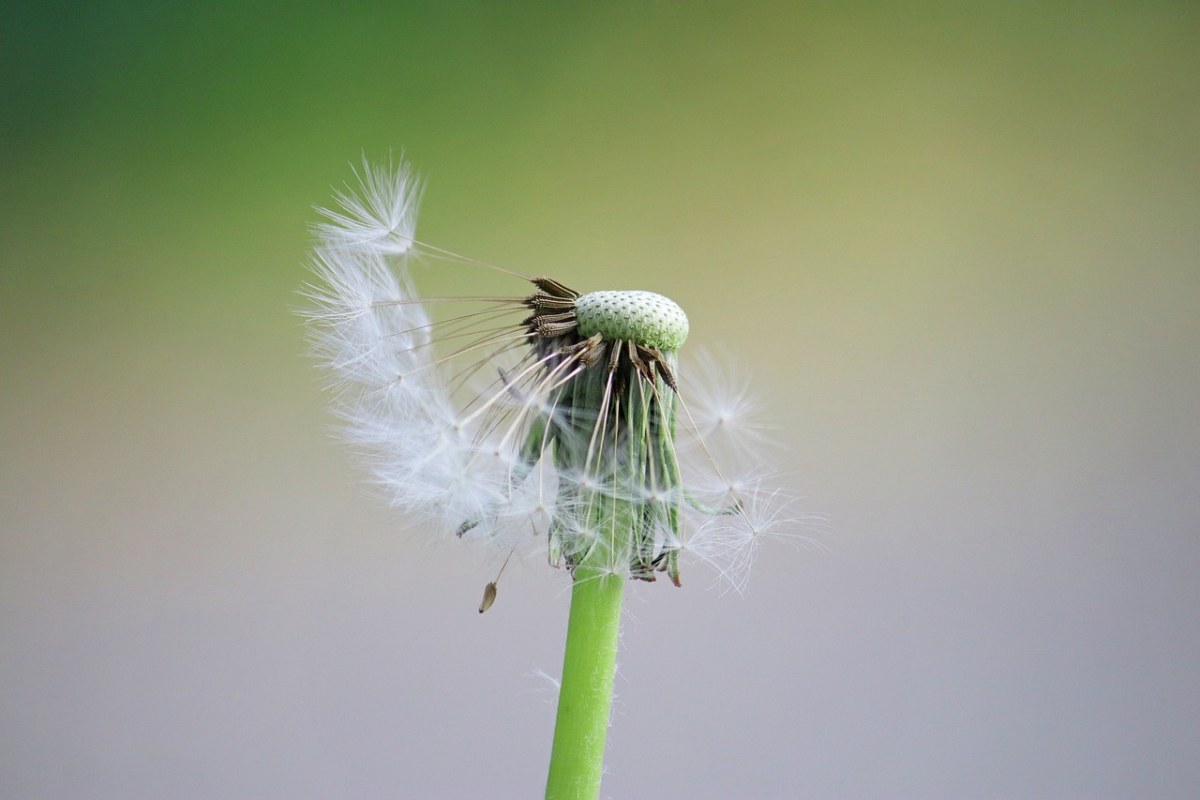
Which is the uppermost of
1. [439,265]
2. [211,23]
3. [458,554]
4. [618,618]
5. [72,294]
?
[211,23]

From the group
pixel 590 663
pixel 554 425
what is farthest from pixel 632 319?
pixel 590 663

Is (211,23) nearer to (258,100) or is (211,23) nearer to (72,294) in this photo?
(258,100)

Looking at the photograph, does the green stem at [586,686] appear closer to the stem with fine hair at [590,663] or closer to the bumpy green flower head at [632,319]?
the stem with fine hair at [590,663]

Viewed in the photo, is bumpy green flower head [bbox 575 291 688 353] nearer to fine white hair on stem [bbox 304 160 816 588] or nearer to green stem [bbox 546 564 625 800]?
fine white hair on stem [bbox 304 160 816 588]

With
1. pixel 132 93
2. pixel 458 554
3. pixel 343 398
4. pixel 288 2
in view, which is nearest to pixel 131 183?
pixel 132 93

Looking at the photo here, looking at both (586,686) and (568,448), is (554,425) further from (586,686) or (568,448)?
(586,686)

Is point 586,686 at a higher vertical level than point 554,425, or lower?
lower

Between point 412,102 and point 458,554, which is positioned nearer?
point 458,554

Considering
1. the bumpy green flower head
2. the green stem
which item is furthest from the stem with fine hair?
the bumpy green flower head
